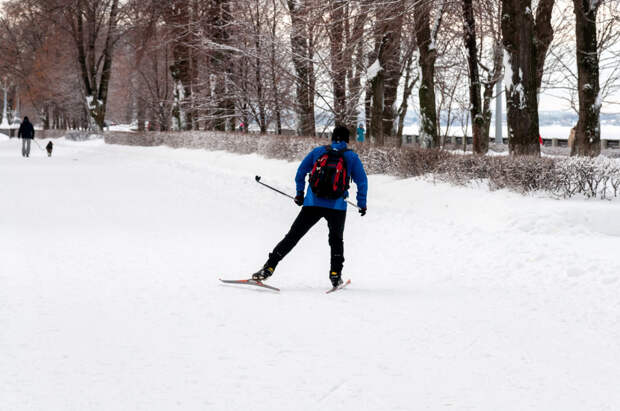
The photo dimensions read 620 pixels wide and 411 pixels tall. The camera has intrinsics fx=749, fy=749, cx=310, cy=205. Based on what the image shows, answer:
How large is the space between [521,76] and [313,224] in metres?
9.05

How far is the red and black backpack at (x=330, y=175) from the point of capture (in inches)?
290

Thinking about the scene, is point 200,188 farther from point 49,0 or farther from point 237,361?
point 49,0

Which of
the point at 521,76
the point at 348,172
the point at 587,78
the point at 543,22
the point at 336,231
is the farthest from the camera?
the point at 543,22

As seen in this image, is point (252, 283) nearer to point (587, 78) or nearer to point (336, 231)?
point (336, 231)

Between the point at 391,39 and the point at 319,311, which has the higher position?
the point at 391,39

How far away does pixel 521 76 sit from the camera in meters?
15.0

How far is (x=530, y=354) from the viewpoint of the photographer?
5312 millimetres

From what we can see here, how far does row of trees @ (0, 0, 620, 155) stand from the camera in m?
15.7

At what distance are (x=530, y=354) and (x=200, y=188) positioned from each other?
45.3ft

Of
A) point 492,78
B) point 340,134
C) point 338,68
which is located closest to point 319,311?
point 340,134

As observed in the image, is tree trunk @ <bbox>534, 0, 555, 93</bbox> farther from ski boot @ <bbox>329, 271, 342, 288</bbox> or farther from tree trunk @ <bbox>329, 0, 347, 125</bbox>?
ski boot @ <bbox>329, 271, 342, 288</bbox>

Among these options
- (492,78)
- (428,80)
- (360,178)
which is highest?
(492,78)

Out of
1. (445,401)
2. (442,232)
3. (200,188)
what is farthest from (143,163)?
(445,401)

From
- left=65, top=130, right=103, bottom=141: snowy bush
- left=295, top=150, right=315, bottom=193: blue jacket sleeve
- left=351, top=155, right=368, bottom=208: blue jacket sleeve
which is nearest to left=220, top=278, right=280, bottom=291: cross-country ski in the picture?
left=295, top=150, right=315, bottom=193: blue jacket sleeve
